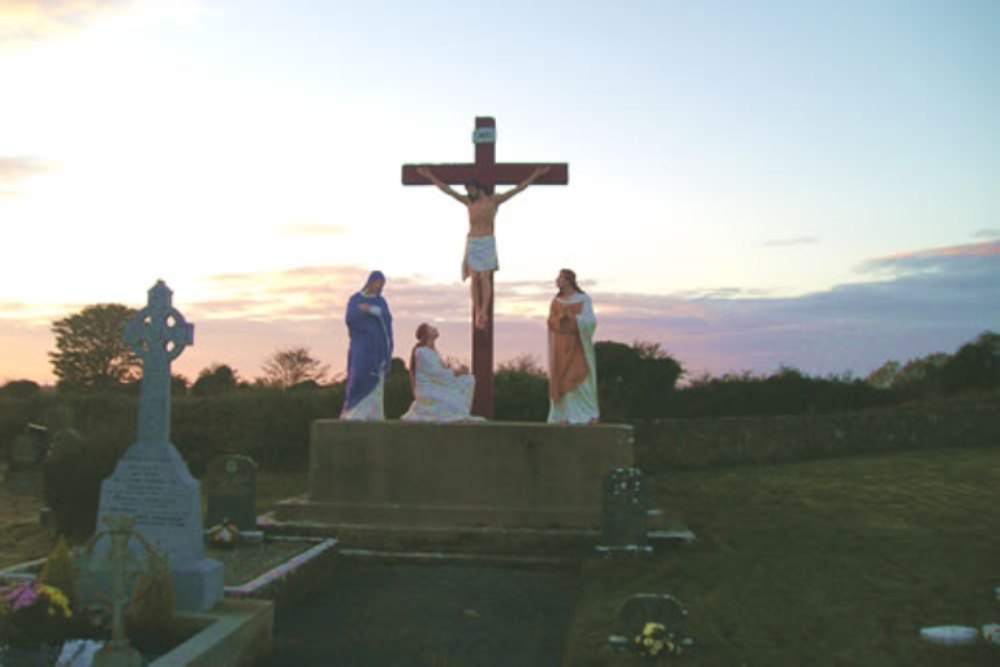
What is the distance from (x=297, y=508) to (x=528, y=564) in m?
3.10

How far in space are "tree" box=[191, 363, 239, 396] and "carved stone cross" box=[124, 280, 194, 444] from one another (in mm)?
15804

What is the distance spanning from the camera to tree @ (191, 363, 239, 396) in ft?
77.3

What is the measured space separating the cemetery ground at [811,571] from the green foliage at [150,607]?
1.84 meters

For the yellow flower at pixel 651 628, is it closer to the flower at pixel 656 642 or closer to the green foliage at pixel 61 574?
the flower at pixel 656 642

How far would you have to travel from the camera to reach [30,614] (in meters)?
5.24

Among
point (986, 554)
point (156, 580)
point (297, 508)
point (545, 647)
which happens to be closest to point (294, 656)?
point (156, 580)

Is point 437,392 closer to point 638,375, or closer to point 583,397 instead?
point 583,397

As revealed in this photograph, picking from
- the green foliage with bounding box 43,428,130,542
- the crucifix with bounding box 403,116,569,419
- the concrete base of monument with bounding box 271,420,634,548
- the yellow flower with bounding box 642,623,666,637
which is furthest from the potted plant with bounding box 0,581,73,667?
the crucifix with bounding box 403,116,569,419

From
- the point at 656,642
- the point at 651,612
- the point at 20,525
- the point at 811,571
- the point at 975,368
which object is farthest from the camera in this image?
the point at 975,368

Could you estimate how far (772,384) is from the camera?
886 inches

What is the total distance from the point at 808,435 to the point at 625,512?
34.6ft

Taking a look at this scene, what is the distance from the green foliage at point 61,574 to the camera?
577 cm

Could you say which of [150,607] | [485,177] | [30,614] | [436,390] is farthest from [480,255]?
[30,614]

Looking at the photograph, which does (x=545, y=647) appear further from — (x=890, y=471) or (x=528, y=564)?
(x=890, y=471)
